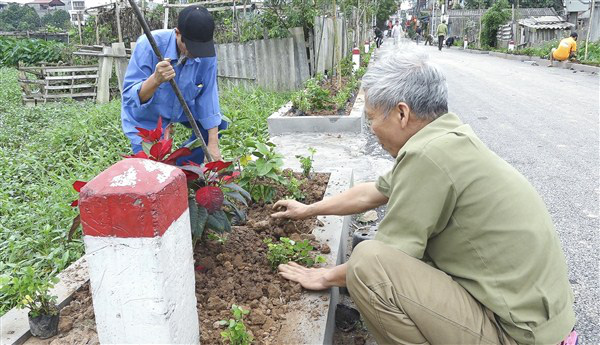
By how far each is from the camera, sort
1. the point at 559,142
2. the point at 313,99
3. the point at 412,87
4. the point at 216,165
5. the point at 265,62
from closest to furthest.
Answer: the point at 412,87
the point at 216,165
the point at 559,142
the point at 313,99
the point at 265,62

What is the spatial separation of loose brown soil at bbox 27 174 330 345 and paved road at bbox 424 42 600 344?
1229mm

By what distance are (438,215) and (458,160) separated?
0.64ft

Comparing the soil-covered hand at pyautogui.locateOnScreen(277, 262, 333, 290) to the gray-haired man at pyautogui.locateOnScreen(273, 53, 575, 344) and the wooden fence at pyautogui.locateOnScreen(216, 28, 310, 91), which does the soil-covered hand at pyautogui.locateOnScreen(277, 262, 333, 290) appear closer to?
the gray-haired man at pyautogui.locateOnScreen(273, 53, 575, 344)

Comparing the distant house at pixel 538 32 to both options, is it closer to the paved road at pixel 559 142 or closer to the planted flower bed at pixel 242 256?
the paved road at pixel 559 142

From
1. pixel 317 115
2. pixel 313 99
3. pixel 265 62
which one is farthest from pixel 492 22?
pixel 317 115

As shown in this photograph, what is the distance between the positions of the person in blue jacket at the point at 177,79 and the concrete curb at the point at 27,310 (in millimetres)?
754

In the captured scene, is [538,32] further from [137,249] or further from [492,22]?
[137,249]

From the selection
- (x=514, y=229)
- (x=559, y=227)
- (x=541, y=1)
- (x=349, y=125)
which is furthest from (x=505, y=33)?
(x=514, y=229)

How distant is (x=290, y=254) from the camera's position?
249cm

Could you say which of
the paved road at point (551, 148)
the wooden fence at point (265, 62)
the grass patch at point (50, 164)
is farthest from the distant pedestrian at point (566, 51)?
the grass patch at point (50, 164)

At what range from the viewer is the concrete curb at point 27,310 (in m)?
1.95

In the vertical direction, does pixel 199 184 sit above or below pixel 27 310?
above

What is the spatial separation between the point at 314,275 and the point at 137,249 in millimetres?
1081

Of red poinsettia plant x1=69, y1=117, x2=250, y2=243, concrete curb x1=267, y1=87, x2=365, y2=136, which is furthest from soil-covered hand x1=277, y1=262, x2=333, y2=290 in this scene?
concrete curb x1=267, y1=87, x2=365, y2=136
